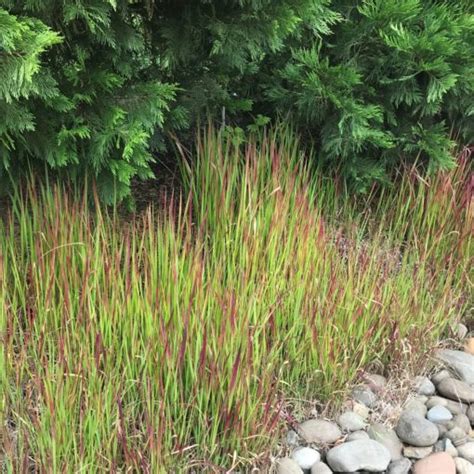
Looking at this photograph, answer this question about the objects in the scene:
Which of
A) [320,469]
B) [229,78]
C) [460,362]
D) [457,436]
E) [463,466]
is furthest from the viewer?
[229,78]

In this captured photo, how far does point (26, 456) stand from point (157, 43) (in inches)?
71.6

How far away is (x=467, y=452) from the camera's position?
7.57 feet

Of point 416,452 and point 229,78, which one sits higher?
point 229,78

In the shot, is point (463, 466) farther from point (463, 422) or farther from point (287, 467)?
point (287, 467)

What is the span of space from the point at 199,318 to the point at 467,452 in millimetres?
1122

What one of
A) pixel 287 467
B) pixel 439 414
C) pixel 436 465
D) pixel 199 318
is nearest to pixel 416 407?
pixel 439 414

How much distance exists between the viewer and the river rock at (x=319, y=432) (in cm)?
223

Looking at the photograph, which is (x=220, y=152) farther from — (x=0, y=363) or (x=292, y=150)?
(x=0, y=363)

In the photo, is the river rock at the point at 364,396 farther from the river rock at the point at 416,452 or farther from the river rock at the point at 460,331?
the river rock at the point at 460,331

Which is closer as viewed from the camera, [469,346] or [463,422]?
[463,422]

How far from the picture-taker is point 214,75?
3.05 m

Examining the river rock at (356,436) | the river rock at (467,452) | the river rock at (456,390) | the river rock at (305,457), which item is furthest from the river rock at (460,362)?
the river rock at (305,457)

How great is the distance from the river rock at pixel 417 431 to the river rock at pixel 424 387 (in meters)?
0.22

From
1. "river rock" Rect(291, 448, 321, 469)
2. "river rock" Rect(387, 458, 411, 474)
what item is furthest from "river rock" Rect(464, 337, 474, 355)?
"river rock" Rect(291, 448, 321, 469)
